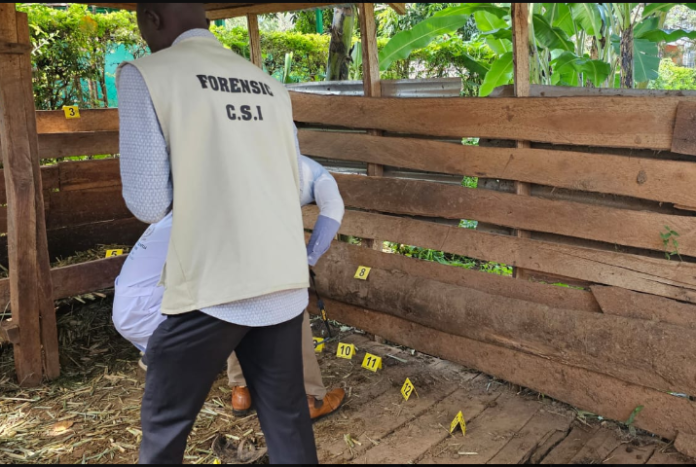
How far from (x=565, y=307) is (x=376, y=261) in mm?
1406

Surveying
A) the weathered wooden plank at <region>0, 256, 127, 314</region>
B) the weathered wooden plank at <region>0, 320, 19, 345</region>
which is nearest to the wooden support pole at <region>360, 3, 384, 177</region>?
the weathered wooden plank at <region>0, 256, 127, 314</region>

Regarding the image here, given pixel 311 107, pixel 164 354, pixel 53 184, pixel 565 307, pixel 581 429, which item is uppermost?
pixel 311 107

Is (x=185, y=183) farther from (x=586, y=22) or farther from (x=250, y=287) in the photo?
(x=586, y=22)

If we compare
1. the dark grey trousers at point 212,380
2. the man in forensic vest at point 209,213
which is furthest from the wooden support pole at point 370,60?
the dark grey trousers at point 212,380

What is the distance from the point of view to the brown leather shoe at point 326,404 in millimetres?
3619

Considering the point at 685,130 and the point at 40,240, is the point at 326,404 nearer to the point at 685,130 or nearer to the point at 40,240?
the point at 40,240

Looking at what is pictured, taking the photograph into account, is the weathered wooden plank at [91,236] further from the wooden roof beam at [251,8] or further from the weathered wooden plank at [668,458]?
the weathered wooden plank at [668,458]

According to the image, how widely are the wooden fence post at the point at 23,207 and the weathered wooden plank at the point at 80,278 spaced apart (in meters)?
0.11

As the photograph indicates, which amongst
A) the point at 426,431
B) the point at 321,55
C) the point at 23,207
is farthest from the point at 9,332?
the point at 321,55

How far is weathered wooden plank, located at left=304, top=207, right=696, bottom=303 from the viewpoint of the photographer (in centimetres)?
325

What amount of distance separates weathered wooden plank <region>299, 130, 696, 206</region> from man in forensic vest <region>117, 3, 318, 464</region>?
193 cm

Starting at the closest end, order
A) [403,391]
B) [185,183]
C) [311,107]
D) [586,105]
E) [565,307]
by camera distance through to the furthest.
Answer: [185,183]
[586,105]
[565,307]
[403,391]
[311,107]

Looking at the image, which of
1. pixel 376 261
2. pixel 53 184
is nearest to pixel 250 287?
pixel 376 261

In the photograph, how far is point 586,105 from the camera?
11.1 ft
